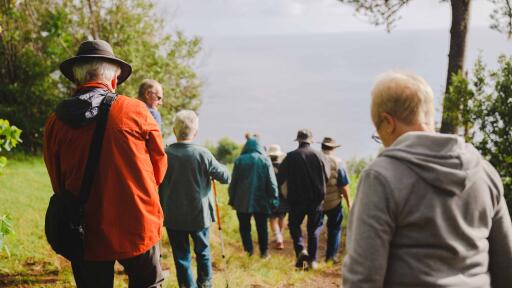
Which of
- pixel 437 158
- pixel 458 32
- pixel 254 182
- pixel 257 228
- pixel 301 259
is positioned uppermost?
pixel 458 32

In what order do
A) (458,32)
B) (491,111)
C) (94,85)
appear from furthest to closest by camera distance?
(458,32), (491,111), (94,85)

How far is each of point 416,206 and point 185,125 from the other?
3.21 m

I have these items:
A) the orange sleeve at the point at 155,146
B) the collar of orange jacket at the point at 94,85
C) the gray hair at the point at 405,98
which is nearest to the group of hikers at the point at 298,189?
the orange sleeve at the point at 155,146

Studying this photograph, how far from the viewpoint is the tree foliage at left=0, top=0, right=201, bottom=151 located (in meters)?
13.7

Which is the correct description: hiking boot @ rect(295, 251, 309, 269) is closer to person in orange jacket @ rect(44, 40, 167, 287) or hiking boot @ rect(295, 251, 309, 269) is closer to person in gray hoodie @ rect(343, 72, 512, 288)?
person in orange jacket @ rect(44, 40, 167, 287)

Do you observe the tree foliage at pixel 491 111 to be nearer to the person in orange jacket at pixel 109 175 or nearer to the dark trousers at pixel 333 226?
the dark trousers at pixel 333 226

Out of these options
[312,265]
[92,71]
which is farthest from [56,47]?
[92,71]

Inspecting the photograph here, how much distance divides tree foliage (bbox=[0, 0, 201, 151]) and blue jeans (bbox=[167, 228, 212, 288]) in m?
9.11

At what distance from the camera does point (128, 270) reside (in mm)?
3182

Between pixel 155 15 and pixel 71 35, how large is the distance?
7.97ft

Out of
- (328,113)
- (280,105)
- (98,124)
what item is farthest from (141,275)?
(280,105)

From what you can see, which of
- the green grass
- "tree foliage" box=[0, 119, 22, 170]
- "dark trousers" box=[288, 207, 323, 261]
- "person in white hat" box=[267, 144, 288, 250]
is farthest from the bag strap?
"person in white hat" box=[267, 144, 288, 250]

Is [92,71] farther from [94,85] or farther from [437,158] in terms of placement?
[437,158]

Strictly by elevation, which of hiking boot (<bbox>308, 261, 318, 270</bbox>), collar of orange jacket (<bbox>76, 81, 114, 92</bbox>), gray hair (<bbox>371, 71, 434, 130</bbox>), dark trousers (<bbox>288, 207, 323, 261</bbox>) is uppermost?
gray hair (<bbox>371, 71, 434, 130</bbox>)
